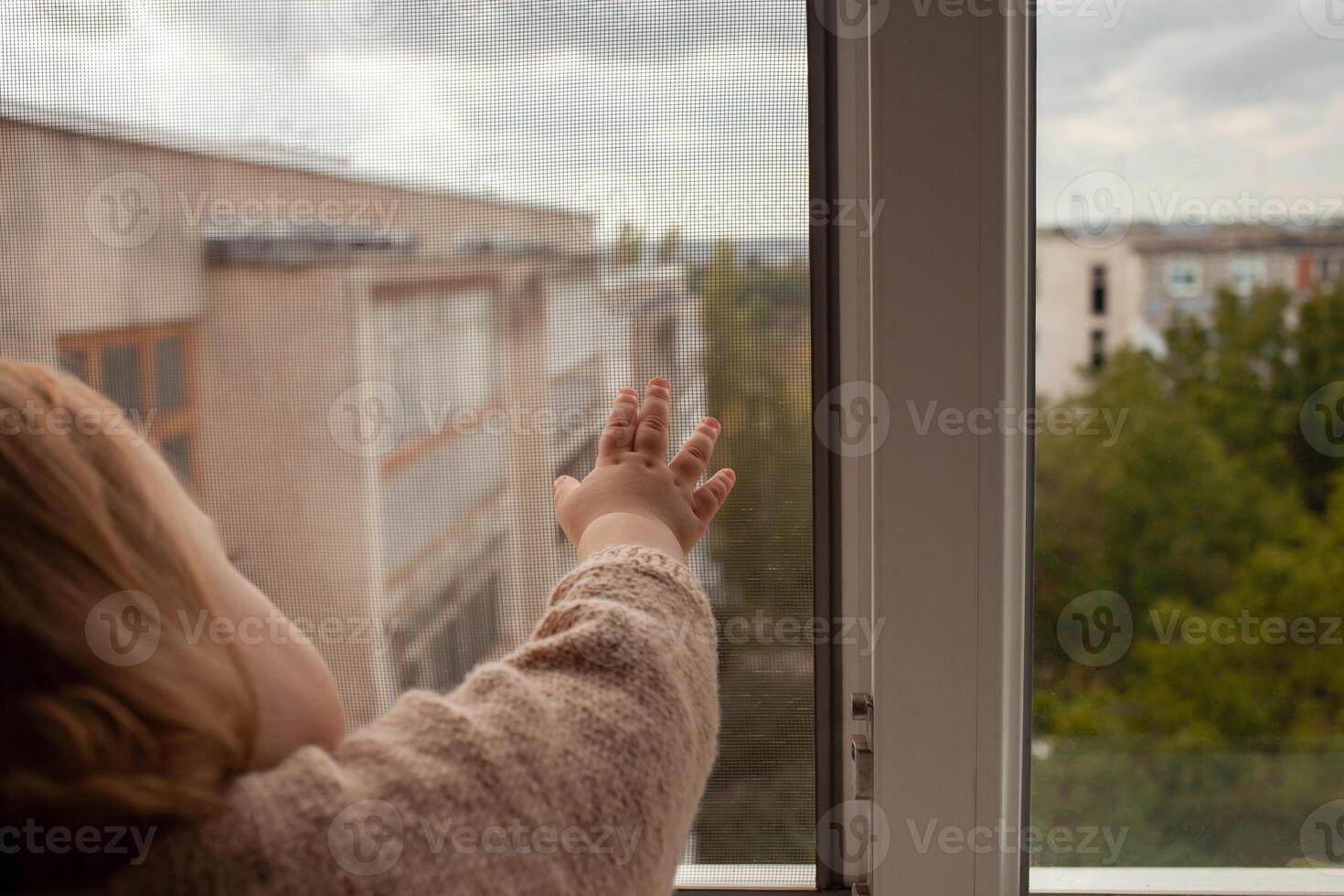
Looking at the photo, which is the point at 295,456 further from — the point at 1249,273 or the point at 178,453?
the point at 1249,273

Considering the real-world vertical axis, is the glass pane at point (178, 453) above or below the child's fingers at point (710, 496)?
above

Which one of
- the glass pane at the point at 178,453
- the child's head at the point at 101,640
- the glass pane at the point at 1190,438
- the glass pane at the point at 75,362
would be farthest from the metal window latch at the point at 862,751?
the glass pane at the point at 75,362

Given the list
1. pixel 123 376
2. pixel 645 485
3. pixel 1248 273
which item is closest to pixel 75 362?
pixel 123 376

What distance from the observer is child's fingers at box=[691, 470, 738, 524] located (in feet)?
2.75

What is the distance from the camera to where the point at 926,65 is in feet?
2.55

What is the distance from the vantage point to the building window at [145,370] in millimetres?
879

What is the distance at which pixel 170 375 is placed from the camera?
2.90ft

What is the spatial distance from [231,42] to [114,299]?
0.25 meters

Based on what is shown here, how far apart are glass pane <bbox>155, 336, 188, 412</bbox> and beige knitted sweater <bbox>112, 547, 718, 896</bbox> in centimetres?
39

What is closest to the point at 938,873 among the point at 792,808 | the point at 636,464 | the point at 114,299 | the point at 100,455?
the point at 792,808

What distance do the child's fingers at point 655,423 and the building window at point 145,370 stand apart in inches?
16.0

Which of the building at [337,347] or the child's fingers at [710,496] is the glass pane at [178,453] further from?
the child's fingers at [710,496]

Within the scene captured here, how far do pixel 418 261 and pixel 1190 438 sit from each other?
690mm

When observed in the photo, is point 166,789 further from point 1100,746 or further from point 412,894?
point 1100,746
